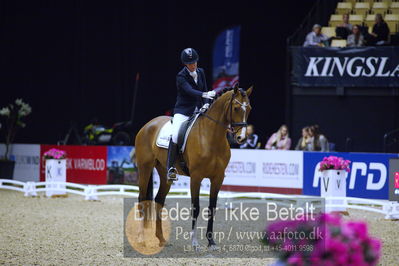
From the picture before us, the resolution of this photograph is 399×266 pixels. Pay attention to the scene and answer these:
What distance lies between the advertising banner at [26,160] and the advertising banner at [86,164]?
24 cm

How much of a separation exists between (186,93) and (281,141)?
6383 mm

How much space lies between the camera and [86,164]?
16.7 metres

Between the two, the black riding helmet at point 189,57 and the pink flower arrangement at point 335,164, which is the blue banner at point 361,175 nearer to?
the pink flower arrangement at point 335,164

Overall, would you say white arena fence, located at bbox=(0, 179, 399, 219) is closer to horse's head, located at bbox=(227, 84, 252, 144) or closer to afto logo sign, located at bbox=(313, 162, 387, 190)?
afto logo sign, located at bbox=(313, 162, 387, 190)

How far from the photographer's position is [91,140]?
62.2 feet

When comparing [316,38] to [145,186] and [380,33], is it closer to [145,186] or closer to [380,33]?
[380,33]

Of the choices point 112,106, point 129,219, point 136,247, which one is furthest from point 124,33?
point 136,247

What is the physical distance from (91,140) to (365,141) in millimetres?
7987

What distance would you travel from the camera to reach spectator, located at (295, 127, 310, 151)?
1381 centimetres

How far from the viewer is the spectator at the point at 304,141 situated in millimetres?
13813

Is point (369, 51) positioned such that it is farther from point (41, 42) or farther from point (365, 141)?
point (41, 42)

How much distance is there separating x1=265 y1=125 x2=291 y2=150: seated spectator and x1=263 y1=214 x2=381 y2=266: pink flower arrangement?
10324 mm

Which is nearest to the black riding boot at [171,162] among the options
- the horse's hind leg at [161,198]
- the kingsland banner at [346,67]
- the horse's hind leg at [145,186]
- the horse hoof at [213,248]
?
the horse's hind leg at [161,198]

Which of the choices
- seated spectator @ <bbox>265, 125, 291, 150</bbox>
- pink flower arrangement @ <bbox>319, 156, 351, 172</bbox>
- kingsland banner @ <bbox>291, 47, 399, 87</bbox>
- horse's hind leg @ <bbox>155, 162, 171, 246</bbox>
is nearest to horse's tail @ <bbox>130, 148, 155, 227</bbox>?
horse's hind leg @ <bbox>155, 162, 171, 246</bbox>
